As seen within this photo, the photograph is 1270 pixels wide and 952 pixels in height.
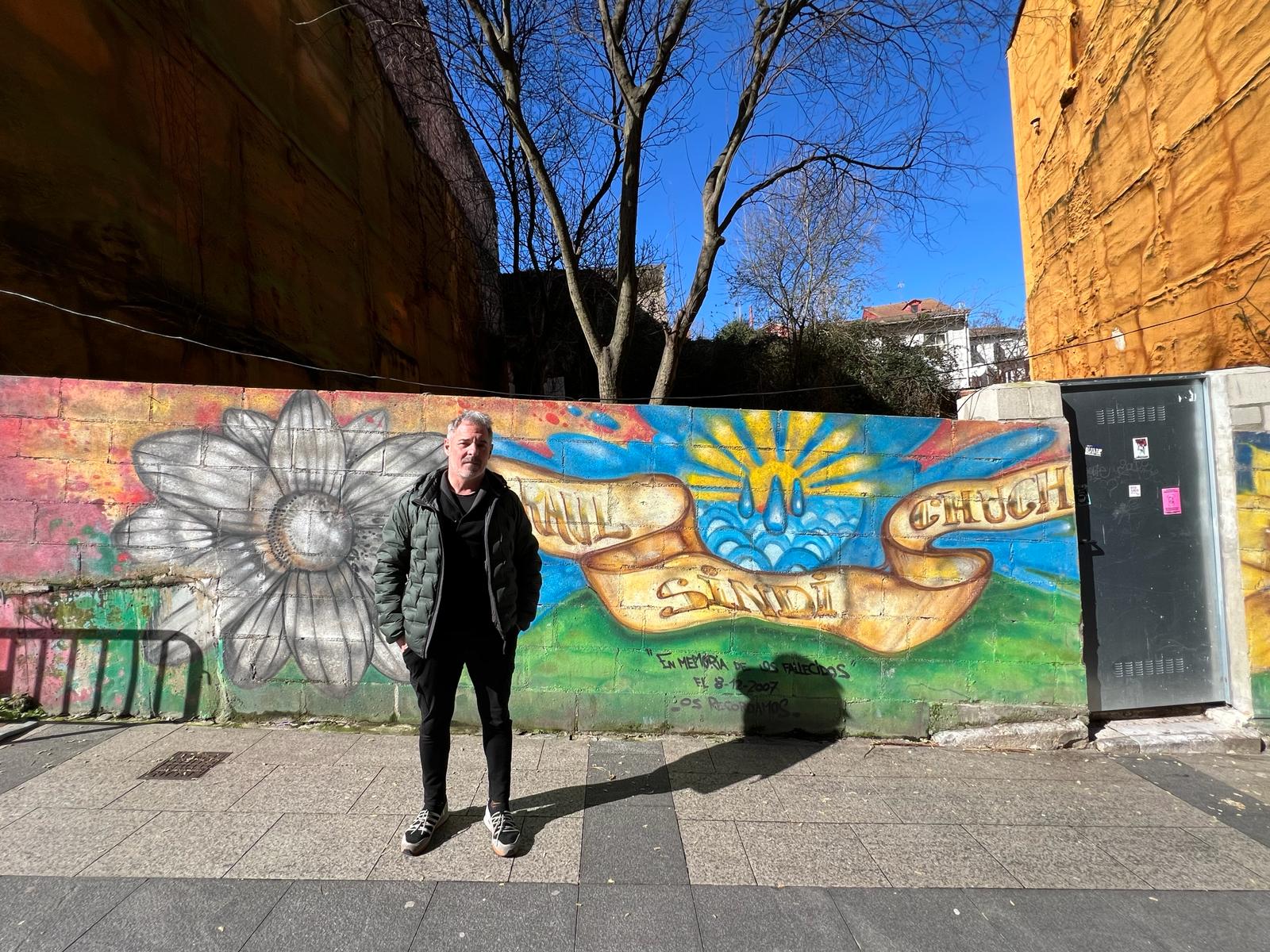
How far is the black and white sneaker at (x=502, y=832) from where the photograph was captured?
270cm

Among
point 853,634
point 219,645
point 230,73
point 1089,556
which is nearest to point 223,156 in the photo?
point 230,73

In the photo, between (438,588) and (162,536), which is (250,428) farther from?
(438,588)

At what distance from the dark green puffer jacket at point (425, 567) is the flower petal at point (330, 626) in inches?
54.4

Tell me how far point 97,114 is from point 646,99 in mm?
4594

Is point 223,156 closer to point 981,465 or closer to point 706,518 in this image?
point 706,518

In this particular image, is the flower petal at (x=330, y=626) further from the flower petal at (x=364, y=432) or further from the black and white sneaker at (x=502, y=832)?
the black and white sneaker at (x=502, y=832)

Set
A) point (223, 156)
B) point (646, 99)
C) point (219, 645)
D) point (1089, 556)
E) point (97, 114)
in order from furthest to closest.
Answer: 1. point (223, 156)
2. point (646, 99)
3. point (97, 114)
4. point (1089, 556)
5. point (219, 645)

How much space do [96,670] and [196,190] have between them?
473cm

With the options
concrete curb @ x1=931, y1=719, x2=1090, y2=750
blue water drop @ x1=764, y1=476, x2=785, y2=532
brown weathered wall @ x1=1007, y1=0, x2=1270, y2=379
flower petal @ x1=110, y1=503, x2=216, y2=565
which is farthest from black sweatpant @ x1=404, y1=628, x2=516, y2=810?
brown weathered wall @ x1=1007, y1=0, x2=1270, y2=379

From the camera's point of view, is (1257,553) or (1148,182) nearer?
(1257,553)

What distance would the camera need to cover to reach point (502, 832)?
2727 millimetres

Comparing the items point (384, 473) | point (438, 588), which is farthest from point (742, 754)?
point (384, 473)

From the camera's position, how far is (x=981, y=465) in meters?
4.14

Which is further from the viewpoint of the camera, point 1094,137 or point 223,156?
point 1094,137
